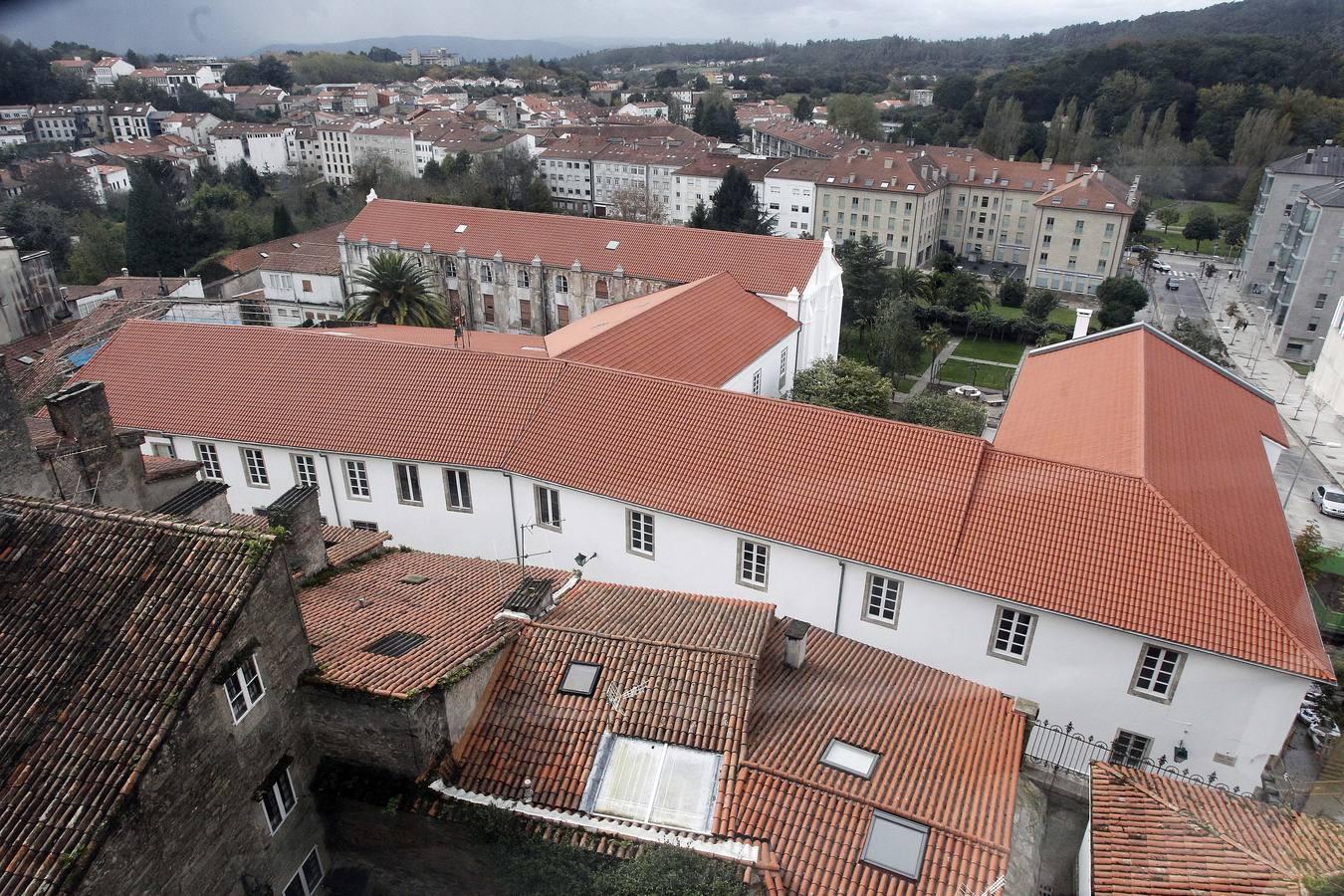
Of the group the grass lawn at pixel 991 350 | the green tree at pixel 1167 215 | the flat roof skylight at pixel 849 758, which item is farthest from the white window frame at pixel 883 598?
the green tree at pixel 1167 215

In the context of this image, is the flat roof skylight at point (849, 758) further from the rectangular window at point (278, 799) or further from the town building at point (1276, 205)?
the town building at point (1276, 205)

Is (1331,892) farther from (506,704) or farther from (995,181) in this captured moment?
(995,181)

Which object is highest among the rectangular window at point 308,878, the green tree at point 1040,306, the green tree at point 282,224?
the rectangular window at point 308,878

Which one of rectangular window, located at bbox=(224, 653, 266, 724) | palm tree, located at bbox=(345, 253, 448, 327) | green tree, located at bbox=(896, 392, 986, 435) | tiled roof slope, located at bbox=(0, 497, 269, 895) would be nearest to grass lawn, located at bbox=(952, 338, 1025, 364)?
green tree, located at bbox=(896, 392, 986, 435)

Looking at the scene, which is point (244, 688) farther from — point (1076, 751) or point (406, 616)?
point (1076, 751)

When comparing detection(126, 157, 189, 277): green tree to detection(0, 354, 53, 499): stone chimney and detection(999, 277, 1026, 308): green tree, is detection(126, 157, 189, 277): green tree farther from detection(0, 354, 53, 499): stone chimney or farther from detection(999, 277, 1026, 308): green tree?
detection(999, 277, 1026, 308): green tree

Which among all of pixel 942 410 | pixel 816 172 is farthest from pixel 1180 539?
pixel 816 172
